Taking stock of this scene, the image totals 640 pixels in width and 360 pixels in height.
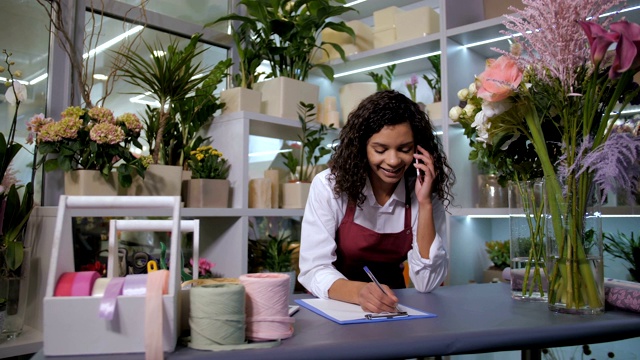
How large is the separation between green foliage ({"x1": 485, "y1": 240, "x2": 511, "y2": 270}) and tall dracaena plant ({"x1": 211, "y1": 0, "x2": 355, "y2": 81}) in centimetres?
138

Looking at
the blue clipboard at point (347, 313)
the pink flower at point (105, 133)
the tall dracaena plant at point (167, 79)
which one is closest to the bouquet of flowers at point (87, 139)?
the pink flower at point (105, 133)

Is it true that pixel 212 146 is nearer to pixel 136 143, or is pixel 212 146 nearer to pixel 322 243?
pixel 136 143

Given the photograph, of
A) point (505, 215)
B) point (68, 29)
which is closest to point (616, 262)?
point (505, 215)

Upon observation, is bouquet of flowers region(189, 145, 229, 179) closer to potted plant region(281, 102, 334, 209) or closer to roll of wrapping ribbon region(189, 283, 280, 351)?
potted plant region(281, 102, 334, 209)

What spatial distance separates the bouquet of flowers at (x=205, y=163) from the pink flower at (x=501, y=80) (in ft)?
4.94

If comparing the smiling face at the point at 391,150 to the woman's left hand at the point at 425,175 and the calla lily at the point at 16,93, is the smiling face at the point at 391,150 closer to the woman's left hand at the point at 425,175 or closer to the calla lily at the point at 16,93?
the woman's left hand at the point at 425,175

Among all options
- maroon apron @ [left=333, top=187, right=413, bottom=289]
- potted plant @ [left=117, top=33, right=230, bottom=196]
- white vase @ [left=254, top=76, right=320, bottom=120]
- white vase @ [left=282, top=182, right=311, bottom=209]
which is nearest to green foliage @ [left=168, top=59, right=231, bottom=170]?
potted plant @ [left=117, top=33, right=230, bottom=196]

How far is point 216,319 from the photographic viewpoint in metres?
0.83

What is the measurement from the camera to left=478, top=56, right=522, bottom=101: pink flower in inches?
46.1

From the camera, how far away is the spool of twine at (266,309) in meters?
0.88

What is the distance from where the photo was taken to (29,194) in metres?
1.99

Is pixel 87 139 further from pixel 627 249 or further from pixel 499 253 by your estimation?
pixel 627 249

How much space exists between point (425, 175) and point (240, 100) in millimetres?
1295

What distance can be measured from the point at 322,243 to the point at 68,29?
162 centimetres
